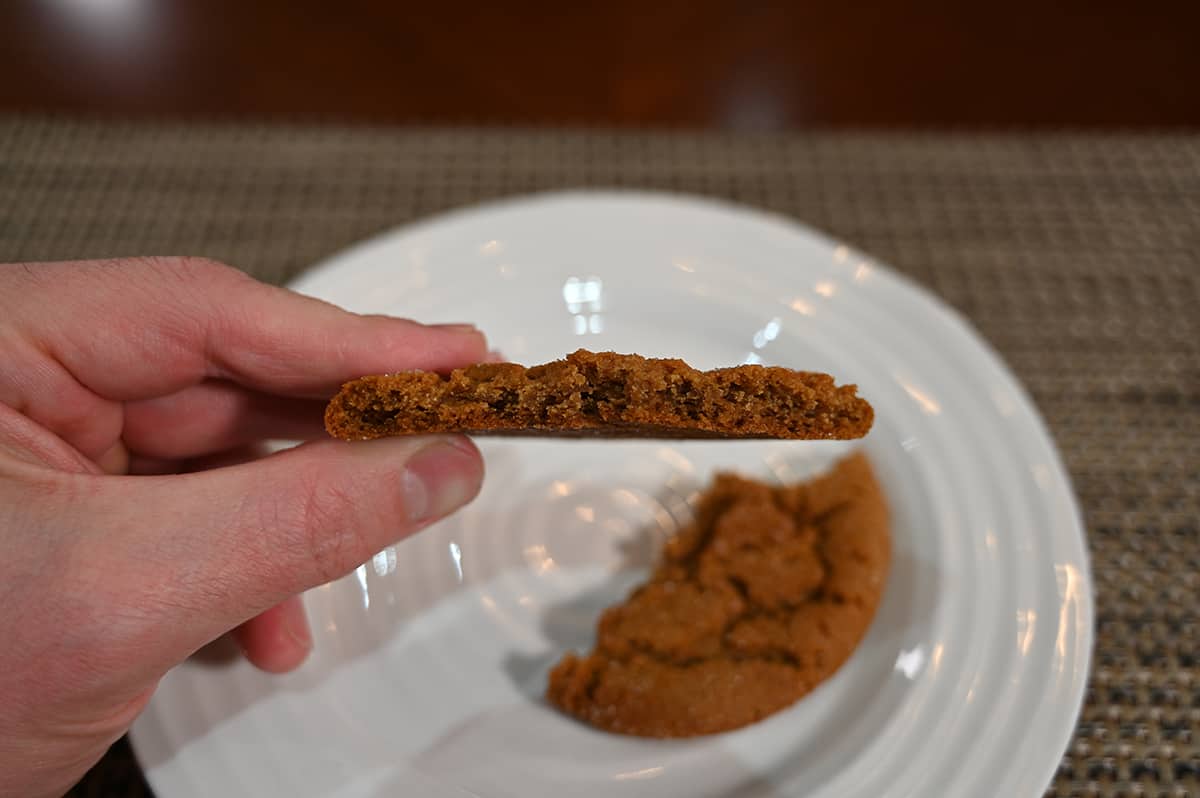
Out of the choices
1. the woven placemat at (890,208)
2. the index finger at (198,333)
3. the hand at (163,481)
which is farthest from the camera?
the woven placemat at (890,208)

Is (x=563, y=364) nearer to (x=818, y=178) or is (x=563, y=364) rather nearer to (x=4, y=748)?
(x=4, y=748)

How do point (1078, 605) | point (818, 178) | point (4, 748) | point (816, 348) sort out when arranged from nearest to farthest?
1. point (4, 748)
2. point (1078, 605)
3. point (816, 348)
4. point (818, 178)

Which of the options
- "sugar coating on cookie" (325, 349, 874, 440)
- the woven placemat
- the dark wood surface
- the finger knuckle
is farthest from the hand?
the dark wood surface

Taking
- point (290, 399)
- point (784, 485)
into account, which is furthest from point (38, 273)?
point (784, 485)

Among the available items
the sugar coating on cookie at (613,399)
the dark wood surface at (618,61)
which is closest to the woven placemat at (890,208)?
the dark wood surface at (618,61)

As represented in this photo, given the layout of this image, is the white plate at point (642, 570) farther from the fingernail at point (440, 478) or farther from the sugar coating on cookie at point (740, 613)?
the fingernail at point (440, 478)

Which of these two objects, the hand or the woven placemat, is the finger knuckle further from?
the woven placemat
